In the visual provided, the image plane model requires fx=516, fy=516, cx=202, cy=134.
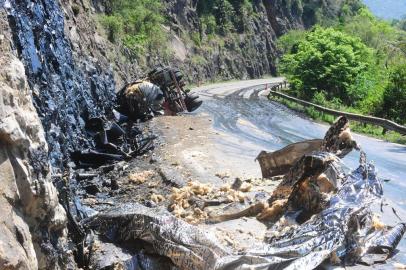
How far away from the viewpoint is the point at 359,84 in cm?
3456

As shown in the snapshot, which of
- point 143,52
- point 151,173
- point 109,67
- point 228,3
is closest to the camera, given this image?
point 151,173

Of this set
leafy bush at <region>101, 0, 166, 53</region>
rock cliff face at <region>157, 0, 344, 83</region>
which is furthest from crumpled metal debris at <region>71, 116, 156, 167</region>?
rock cliff face at <region>157, 0, 344, 83</region>

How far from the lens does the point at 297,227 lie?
818 centimetres

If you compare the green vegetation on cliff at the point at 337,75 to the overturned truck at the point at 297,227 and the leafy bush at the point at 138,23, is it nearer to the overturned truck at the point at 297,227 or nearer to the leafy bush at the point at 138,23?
the leafy bush at the point at 138,23

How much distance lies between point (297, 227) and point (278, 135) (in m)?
13.2

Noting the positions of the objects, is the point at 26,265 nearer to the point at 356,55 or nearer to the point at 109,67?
the point at 109,67

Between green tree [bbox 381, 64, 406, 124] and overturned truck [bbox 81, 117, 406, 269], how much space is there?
60.8 ft

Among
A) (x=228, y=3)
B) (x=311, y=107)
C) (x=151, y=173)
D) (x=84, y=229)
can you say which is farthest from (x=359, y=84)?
(x=228, y=3)

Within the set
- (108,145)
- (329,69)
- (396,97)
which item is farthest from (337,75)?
(108,145)

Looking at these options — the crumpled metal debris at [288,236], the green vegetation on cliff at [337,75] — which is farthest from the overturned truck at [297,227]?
the green vegetation on cliff at [337,75]

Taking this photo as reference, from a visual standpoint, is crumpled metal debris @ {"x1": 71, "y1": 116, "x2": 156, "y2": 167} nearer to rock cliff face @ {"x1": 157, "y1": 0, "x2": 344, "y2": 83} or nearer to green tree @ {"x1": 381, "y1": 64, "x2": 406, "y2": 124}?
green tree @ {"x1": 381, "y1": 64, "x2": 406, "y2": 124}

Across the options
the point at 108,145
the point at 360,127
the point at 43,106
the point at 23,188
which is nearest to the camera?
the point at 23,188

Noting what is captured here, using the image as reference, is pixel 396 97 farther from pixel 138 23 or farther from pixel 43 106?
pixel 138 23

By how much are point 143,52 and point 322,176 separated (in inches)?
1359
